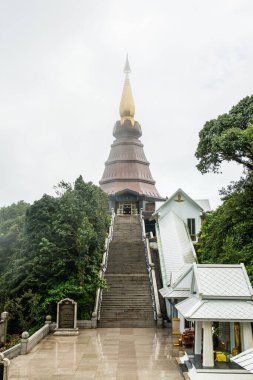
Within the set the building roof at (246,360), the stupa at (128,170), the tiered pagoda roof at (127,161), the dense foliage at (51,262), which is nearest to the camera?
the building roof at (246,360)

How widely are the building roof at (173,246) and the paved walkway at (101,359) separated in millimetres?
7387

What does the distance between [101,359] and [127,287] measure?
11724 mm

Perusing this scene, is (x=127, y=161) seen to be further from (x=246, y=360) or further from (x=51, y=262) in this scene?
(x=246, y=360)

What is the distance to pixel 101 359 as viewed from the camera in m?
14.1

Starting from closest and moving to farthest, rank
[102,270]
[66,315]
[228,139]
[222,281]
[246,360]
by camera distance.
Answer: [246,360] → [222,281] → [228,139] → [66,315] → [102,270]

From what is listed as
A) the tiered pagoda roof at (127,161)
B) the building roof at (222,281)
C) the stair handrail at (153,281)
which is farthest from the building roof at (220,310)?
the tiered pagoda roof at (127,161)

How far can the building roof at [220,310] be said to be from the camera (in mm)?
10984

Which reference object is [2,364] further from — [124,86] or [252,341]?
[124,86]

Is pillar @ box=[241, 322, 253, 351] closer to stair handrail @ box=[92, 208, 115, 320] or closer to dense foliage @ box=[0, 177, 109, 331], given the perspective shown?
stair handrail @ box=[92, 208, 115, 320]

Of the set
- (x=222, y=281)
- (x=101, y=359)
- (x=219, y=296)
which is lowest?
(x=101, y=359)

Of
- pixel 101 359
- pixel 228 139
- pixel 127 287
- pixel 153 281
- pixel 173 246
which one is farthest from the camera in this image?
pixel 173 246

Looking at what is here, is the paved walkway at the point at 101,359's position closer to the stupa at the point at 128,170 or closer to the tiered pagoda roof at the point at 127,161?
the stupa at the point at 128,170

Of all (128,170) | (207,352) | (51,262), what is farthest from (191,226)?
(207,352)

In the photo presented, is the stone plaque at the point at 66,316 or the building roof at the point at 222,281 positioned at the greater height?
the building roof at the point at 222,281
